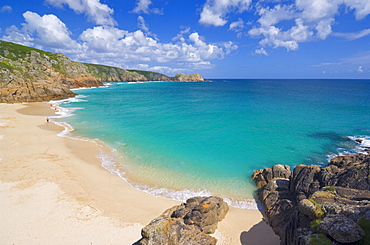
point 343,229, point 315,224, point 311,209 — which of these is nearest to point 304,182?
point 311,209

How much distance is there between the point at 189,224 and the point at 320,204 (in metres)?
7.34

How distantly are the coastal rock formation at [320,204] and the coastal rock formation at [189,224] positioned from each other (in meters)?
4.03

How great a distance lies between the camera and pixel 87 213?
Result: 14.3m

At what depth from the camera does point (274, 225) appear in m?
13.5

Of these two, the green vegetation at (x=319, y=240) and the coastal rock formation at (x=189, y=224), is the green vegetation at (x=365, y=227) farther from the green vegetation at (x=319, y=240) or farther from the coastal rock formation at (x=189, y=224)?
the coastal rock formation at (x=189, y=224)

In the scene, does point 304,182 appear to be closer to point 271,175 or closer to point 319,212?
point 271,175

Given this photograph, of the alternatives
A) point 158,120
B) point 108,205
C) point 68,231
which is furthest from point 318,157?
point 158,120

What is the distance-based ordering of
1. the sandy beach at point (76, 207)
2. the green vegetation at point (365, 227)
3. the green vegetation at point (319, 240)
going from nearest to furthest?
the green vegetation at point (365, 227) < the green vegetation at point (319, 240) < the sandy beach at point (76, 207)

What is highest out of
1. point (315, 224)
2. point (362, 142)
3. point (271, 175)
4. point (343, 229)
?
point (343, 229)

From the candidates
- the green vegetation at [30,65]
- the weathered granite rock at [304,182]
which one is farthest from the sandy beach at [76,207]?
the green vegetation at [30,65]

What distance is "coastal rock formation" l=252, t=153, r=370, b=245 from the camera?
25.6 feet

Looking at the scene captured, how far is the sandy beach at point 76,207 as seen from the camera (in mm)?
12375

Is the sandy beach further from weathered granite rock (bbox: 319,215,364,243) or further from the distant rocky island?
the distant rocky island

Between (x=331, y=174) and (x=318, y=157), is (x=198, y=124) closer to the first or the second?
(x=318, y=157)
